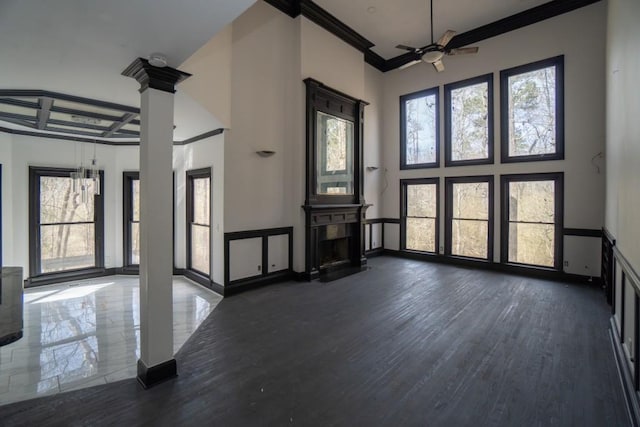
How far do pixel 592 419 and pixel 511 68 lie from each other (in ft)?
20.2

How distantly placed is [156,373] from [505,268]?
6.21 m

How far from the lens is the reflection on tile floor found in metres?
2.49

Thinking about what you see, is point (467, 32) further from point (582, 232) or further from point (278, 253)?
point (278, 253)

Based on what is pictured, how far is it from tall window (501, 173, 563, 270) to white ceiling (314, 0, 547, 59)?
317 cm

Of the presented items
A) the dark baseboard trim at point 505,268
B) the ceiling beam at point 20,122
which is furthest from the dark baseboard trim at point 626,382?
the ceiling beam at point 20,122

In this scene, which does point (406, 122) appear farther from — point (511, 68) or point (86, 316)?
point (86, 316)

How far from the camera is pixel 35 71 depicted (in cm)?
273

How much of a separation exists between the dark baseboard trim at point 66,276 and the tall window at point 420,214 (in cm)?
666

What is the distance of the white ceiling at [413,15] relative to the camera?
18.0 feet

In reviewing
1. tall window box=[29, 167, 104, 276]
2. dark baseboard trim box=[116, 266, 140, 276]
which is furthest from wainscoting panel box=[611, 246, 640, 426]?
tall window box=[29, 167, 104, 276]

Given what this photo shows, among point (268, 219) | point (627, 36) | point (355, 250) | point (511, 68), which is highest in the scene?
point (511, 68)

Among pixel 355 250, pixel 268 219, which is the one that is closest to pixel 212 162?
pixel 268 219

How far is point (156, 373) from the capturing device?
2383 mm

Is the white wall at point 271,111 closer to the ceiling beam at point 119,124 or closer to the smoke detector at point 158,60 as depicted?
the ceiling beam at point 119,124
